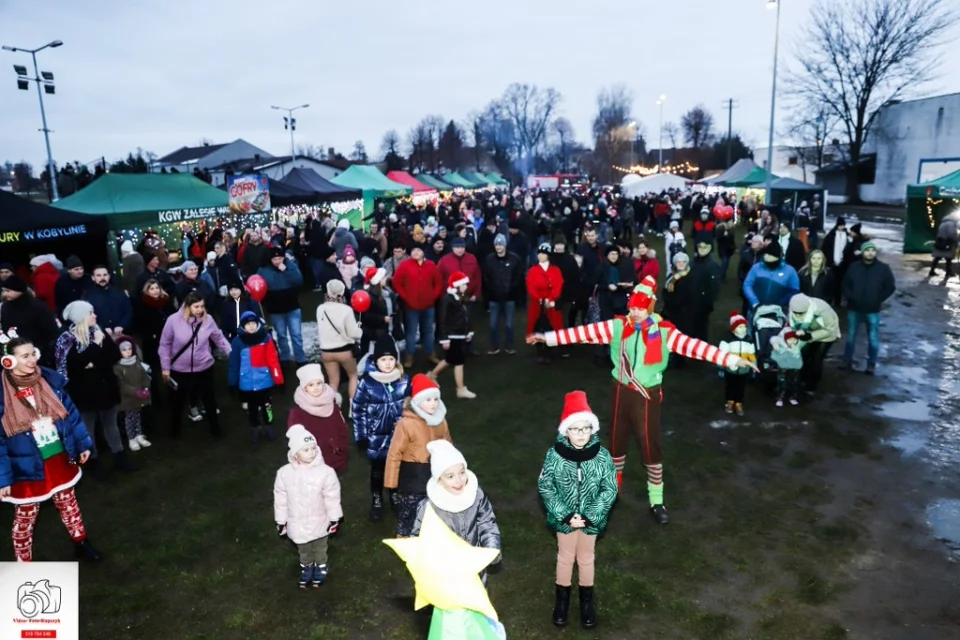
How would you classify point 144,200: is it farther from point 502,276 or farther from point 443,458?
point 443,458

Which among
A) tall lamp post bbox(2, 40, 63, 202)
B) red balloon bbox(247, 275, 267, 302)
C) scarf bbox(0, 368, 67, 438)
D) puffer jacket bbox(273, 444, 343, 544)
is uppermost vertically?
tall lamp post bbox(2, 40, 63, 202)

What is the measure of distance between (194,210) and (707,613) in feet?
46.7

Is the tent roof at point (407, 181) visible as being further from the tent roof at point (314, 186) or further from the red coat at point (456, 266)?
the red coat at point (456, 266)

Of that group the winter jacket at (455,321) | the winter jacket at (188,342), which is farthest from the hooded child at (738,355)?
the winter jacket at (188,342)

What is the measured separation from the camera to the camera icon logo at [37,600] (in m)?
A: 2.92

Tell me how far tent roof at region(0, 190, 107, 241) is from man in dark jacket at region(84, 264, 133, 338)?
3.66m

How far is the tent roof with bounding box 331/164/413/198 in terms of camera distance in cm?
2455

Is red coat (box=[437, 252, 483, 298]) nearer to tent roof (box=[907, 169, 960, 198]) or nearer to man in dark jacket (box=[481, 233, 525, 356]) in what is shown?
man in dark jacket (box=[481, 233, 525, 356])

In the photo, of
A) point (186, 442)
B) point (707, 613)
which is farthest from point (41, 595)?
point (186, 442)

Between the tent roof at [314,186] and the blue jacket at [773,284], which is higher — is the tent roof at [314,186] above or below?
above

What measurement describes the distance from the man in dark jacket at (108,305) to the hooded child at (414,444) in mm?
4163

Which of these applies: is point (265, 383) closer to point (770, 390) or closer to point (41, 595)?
point (41, 595)

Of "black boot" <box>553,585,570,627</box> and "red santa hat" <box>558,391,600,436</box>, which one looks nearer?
"red santa hat" <box>558,391,600,436</box>

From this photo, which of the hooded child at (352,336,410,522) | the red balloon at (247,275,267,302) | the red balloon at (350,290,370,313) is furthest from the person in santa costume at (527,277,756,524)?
the red balloon at (247,275,267,302)
